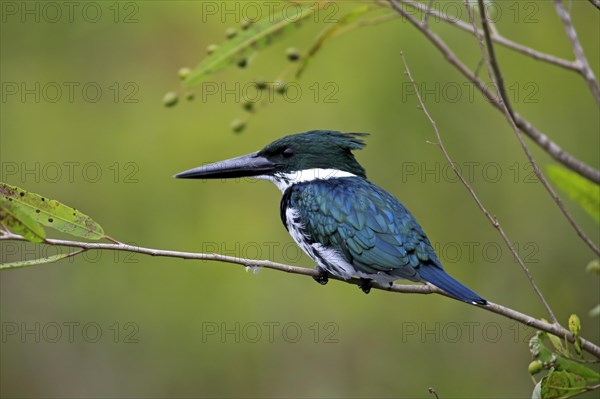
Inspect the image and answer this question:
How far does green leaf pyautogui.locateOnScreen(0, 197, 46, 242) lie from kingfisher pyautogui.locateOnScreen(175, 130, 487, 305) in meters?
1.29

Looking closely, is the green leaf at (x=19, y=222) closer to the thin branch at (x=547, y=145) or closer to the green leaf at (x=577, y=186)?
the thin branch at (x=547, y=145)

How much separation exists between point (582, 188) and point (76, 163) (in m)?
3.51

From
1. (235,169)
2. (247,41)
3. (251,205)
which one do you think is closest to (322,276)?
(235,169)

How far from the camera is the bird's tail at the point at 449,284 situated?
2.89 m

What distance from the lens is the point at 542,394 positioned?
244cm

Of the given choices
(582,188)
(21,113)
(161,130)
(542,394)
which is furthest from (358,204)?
(21,113)

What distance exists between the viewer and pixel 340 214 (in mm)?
3561

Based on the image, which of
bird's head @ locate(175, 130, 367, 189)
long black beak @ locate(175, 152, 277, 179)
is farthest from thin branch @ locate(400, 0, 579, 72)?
long black beak @ locate(175, 152, 277, 179)

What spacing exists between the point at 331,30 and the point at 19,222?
4.32 ft

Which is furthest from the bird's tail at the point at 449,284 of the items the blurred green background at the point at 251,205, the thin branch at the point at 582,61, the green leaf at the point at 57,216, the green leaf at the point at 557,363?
the blurred green background at the point at 251,205

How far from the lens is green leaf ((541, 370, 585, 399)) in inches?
95.5

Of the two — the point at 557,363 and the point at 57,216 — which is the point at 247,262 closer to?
the point at 57,216

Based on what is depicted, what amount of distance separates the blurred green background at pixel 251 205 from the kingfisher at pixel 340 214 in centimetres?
111

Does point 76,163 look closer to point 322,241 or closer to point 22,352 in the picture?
point 22,352
